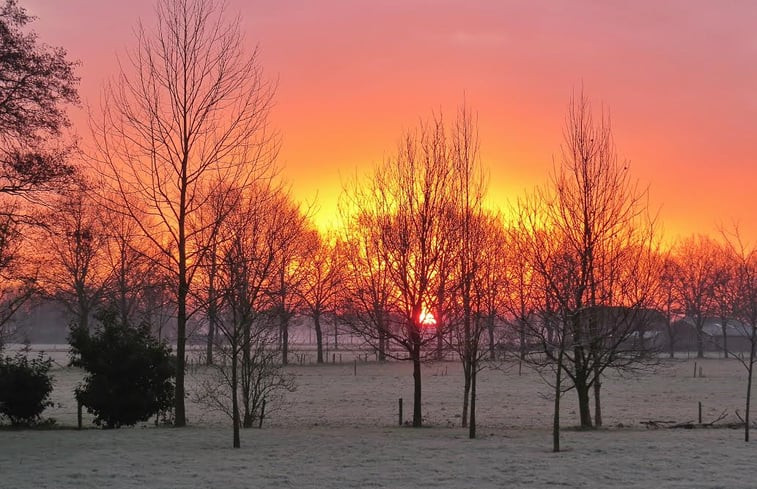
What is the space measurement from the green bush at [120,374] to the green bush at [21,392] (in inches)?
50.1

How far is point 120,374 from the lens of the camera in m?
21.5

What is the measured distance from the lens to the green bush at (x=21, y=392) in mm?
21406

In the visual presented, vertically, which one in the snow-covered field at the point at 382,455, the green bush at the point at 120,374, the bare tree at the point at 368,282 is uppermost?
the bare tree at the point at 368,282

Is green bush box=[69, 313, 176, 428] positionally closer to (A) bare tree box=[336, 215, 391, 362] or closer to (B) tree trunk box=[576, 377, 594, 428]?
(A) bare tree box=[336, 215, 391, 362]

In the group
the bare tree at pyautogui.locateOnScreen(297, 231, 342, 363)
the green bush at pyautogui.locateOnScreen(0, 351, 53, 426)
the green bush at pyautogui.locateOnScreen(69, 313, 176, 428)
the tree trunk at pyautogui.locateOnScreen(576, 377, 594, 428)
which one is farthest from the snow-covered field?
the bare tree at pyautogui.locateOnScreen(297, 231, 342, 363)

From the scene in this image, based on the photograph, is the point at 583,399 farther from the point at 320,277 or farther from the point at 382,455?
the point at 320,277

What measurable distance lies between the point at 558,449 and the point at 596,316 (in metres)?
6.93

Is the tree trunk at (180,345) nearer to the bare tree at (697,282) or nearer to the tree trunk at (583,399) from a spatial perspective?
the tree trunk at (583,399)

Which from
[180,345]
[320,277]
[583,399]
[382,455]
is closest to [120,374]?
[180,345]

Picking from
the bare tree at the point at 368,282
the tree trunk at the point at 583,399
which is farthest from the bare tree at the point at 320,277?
the tree trunk at the point at 583,399

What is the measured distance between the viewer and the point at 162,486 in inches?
446

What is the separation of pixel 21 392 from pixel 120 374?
3088mm

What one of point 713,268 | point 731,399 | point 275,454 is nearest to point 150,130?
point 275,454

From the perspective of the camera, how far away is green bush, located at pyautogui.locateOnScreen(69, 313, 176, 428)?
21.2 meters
